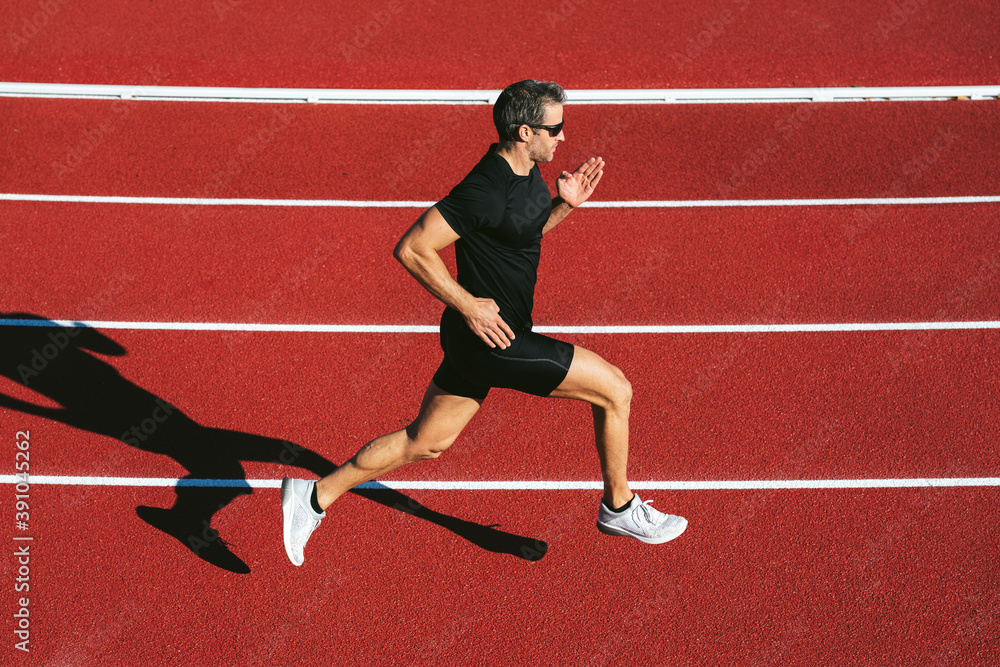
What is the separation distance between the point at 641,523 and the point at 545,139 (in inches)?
74.9

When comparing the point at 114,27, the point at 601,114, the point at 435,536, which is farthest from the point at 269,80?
the point at 435,536

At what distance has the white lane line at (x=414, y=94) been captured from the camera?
8062mm

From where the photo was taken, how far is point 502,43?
358 inches

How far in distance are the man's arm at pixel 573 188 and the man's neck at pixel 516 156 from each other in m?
0.36

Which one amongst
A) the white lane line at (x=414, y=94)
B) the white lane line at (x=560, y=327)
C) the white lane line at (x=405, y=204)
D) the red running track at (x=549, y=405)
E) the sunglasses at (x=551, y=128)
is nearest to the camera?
the sunglasses at (x=551, y=128)

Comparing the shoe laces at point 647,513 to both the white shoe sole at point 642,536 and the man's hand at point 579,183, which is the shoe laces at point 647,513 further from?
the man's hand at point 579,183

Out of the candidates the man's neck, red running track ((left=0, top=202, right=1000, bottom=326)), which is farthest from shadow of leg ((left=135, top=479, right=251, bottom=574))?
the man's neck

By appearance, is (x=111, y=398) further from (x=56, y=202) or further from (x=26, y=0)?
(x=26, y=0)

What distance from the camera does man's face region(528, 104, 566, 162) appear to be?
127 inches

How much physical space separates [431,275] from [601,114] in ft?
17.6

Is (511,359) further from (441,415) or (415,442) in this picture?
(415,442)

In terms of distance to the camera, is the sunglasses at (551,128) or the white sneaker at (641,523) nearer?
the sunglasses at (551,128)

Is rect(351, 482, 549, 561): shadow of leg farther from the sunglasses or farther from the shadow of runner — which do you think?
the sunglasses

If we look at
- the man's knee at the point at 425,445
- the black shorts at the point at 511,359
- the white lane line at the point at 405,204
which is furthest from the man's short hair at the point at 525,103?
the white lane line at the point at 405,204
